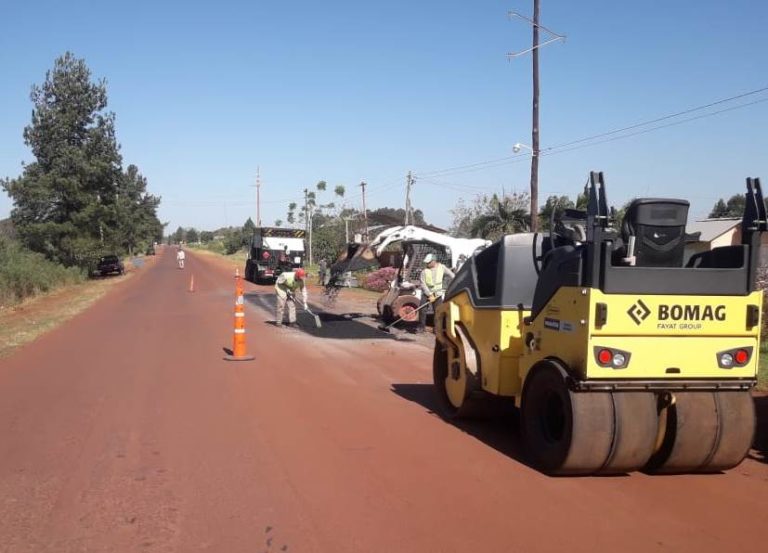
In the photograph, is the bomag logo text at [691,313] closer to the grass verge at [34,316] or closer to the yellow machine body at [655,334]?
the yellow machine body at [655,334]

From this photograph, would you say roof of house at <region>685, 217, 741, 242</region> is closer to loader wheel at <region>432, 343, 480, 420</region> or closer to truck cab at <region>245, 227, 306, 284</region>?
truck cab at <region>245, 227, 306, 284</region>

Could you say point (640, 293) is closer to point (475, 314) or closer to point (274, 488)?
point (475, 314)

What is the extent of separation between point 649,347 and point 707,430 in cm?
85

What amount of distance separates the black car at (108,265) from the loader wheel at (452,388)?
141 feet

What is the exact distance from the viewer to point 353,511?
495cm

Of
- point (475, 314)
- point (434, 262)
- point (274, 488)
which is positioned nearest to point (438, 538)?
point (274, 488)

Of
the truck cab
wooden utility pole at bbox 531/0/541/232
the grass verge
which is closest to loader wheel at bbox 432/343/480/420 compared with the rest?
the grass verge

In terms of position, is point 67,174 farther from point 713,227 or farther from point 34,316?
point 713,227

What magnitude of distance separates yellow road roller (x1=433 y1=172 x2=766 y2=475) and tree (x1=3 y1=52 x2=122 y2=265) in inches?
1600

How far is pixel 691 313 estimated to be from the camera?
541 centimetres

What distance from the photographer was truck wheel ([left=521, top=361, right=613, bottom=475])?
211 inches

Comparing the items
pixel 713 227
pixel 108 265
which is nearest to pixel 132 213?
pixel 108 265

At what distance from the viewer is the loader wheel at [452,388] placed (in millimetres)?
7352

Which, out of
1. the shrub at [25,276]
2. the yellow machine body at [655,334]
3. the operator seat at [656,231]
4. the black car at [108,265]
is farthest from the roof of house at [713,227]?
the operator seat at [656,231]
